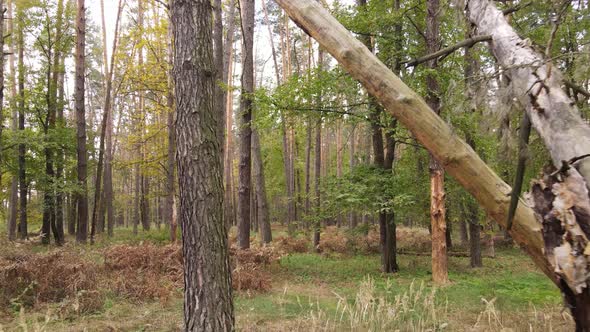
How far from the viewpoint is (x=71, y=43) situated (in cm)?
1845

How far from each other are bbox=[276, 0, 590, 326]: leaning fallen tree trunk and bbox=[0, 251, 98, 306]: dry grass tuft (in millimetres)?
6906

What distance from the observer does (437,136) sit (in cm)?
202

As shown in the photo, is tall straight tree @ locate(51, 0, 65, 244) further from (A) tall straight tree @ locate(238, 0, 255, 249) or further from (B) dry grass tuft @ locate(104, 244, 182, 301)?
(A) tall straight tree @ locate(238, 0, 255, 249)

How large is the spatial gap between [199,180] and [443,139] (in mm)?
2611

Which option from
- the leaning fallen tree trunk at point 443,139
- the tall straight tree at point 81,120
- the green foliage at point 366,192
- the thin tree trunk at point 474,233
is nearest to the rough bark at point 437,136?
the leaning fallen tree trunk at point 443,139

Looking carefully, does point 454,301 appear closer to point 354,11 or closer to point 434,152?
point 434,152

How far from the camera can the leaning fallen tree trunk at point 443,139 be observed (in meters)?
1.83

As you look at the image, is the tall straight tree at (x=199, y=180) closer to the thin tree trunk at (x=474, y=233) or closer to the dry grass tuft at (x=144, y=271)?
the dry grass tuft at (x=144, y=271)

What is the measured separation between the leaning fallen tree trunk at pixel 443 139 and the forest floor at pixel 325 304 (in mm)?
1961

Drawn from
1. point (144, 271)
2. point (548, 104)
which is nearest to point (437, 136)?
point (548, 104)

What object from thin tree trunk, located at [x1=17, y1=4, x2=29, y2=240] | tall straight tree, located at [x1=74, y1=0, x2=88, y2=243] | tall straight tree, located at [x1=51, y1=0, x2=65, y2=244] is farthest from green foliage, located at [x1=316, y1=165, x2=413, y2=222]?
thin tree trunk, located at [x1=17, y1=4, x2=29, y2=240]

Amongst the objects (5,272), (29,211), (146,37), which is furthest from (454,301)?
(29,211)

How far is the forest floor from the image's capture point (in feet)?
15.9

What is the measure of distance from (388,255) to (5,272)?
9.29 m
